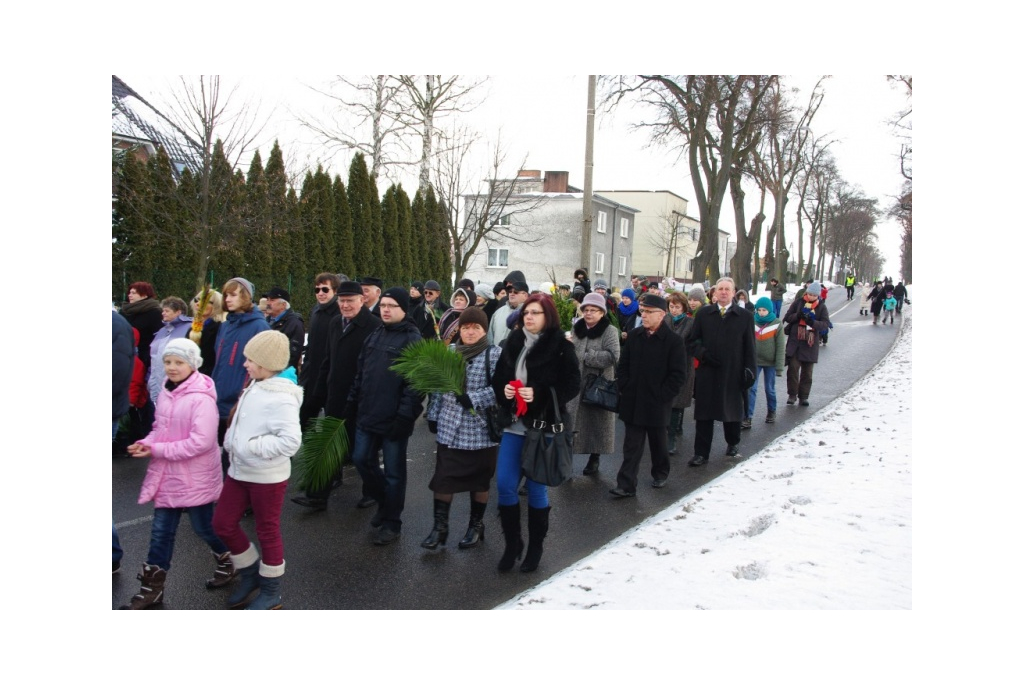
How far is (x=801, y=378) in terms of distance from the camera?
1256 cm

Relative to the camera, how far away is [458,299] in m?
9.45

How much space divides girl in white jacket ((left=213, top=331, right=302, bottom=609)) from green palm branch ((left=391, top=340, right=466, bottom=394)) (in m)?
1.11

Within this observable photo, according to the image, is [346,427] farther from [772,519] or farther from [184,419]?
[772,519]

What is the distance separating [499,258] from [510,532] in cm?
4498

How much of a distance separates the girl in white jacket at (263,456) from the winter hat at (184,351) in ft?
1.27

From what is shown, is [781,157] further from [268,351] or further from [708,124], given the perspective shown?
[268,351]

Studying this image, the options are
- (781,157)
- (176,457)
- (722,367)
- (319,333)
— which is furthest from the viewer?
→ (781,157)


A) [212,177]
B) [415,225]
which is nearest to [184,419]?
[212,177]

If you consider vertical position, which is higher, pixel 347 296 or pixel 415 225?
pixel 415 225

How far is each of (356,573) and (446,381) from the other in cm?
142

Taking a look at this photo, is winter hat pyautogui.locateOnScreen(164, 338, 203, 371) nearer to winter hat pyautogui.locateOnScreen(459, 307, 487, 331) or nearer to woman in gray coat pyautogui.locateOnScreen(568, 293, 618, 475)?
winter hat pyautogui.locateOnScreen(459, 307, 487, 331)

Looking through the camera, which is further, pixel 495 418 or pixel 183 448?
pixel 495 418

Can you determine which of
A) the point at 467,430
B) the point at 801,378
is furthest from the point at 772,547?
the point at 801,378

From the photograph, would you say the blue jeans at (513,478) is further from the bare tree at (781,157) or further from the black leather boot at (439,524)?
the bare tree at (781,157)
